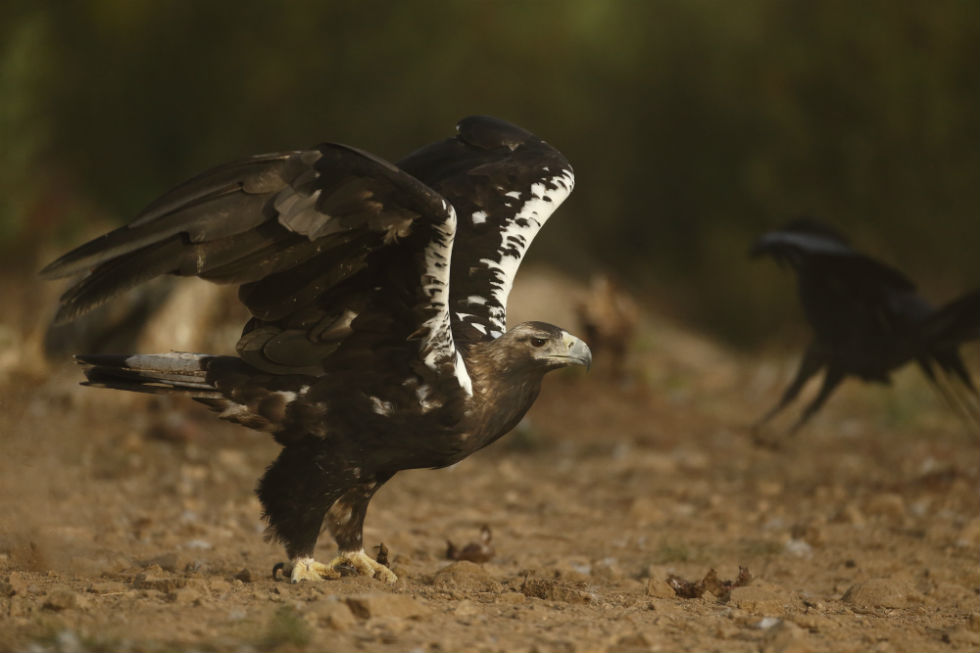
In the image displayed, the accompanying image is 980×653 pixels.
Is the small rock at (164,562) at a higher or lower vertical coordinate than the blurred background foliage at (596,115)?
lower

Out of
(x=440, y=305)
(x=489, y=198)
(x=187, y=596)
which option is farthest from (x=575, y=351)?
(x=187, y=596)

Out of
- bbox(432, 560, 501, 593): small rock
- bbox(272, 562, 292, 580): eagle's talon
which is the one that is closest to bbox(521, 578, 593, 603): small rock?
bbox(432, 560, 501, 593): small rock

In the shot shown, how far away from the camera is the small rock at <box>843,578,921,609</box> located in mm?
5672

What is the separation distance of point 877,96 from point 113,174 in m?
10.4

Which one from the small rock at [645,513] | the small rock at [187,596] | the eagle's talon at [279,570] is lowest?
the small rock at [645,513]

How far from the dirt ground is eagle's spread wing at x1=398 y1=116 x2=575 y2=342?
4.36ft

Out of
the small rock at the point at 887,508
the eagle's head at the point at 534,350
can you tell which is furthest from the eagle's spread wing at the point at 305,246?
the small rock at the point at 887,508

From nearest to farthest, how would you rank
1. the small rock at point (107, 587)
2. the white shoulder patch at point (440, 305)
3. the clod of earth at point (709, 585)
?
the white shoulder patch at point (440, 305) → the small rock at point (107, 587) → the clod of earth at point (709, 585)

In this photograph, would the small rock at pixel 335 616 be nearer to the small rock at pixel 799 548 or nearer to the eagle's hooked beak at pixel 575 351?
the eagle's hooked beak at pixel 575 351

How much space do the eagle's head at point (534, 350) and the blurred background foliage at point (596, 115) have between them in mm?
10071

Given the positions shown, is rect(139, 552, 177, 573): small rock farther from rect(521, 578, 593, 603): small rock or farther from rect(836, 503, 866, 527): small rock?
rect(836, 503, 866, 527): small rock

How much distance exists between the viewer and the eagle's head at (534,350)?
5504 millimetres

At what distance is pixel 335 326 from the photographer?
17.1 ft

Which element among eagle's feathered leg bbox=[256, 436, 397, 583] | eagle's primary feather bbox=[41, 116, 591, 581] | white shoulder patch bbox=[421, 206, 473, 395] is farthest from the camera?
eagle's feathered leg bbox=[256, 436, 397, 583]
